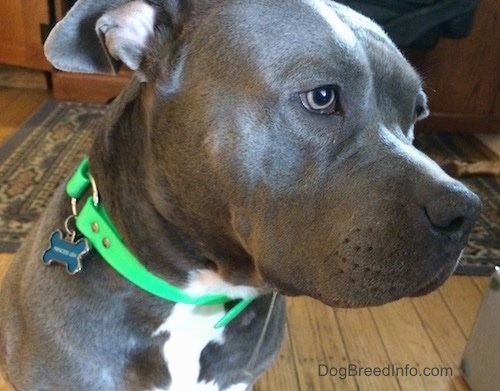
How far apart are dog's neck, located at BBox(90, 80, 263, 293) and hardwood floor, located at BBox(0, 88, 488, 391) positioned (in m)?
0.69

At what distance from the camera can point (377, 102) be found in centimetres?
93

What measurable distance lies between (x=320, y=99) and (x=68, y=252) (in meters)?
0.47

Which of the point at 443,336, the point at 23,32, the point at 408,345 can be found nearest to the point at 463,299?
the point at 443,336

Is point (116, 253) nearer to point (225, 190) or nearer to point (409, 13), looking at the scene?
point (225, 190)

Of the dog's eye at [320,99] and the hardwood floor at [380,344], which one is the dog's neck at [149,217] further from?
the hardwood floor at [380,344]

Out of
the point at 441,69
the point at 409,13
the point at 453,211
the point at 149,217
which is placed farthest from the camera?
the point at 441,69

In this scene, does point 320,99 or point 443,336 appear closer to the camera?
point 320,99

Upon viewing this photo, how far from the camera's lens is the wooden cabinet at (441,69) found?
314 cm

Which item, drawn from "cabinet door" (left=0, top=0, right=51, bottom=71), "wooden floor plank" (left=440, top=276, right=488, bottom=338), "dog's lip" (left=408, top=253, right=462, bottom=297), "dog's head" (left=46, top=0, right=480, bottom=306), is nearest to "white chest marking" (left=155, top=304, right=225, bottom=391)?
"dog's head" (left=46, top=0, right=480, bottom=306)

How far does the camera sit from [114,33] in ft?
3.10

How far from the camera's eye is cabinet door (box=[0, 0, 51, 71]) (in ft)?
10.5

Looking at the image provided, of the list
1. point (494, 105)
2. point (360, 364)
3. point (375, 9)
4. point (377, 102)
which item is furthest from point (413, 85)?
point (494, 105)

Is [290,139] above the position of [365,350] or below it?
above

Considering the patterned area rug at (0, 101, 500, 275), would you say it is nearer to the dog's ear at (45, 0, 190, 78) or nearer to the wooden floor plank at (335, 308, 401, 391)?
the wooden floor plank at (335, 308, 401, 391)
